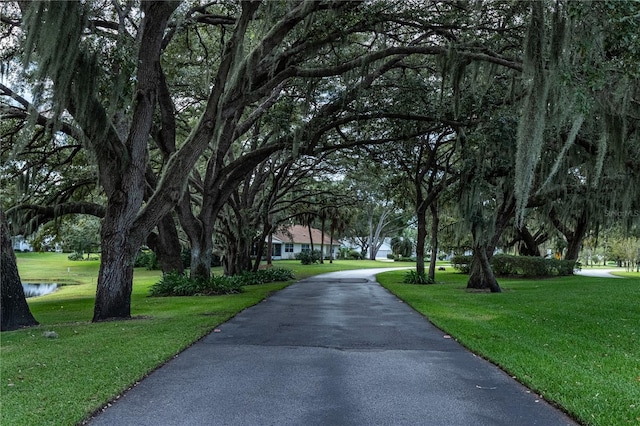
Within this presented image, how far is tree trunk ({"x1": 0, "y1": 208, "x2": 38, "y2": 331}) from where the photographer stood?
8164 mm

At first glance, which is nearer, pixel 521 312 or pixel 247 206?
pixel 521 312

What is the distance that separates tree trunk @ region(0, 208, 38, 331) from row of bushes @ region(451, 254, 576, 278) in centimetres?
2170

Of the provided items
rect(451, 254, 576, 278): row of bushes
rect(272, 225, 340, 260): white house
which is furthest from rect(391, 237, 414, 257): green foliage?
rect(451, 254, 576, 278): row of bushes

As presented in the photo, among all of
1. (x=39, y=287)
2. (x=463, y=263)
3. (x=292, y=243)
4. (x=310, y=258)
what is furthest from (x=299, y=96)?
(x=292, y=243)

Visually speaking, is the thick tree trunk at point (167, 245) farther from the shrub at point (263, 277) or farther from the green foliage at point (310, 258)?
the green foliage at point (310, 258)

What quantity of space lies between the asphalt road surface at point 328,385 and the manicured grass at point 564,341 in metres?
0.29

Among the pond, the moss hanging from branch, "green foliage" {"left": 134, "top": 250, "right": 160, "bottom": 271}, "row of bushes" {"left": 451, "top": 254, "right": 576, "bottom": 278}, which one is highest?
the moss hanging from branch

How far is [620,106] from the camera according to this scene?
868cm

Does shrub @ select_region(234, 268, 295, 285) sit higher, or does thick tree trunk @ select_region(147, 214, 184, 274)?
thick tree trunk @ select_region(147, 214, 184, 274)

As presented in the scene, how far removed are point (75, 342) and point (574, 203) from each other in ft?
57.8

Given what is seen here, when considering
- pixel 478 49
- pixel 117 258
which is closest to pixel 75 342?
pixel 117 258

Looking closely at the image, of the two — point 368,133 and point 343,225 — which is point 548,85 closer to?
point 368,133

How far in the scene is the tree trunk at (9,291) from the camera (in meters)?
8.16

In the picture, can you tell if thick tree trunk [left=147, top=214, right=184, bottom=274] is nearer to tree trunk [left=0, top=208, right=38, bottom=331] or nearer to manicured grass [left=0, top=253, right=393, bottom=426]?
manicured grass [left=0, top=253, right=393, bottom=426]
